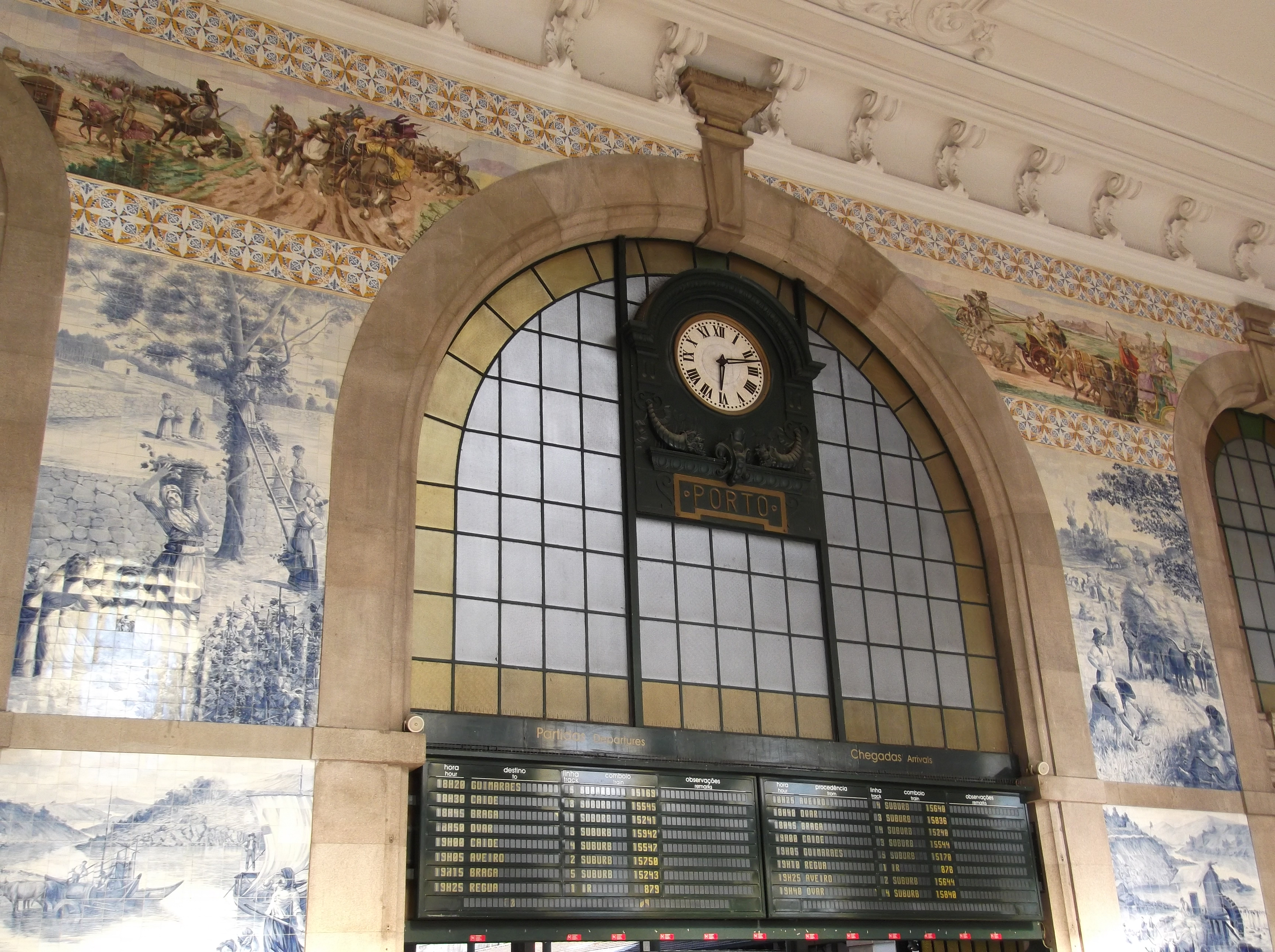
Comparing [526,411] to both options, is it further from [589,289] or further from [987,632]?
[987,632]

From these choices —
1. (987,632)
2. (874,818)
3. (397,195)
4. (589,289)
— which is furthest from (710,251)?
(874,818)

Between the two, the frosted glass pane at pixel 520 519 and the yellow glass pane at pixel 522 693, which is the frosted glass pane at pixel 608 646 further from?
the frosted glass pane at pixel 520 519

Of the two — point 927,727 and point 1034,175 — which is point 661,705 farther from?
point 1034,175

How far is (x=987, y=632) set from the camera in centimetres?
1284

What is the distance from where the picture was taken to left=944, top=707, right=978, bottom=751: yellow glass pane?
1216 cm

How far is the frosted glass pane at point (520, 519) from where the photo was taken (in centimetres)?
1080

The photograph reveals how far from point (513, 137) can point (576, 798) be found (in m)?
5.75

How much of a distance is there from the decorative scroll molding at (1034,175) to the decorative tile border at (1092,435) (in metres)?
2.31

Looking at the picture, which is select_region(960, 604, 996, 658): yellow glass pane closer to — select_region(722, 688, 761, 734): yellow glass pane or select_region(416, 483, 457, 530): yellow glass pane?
select_region(722, 688, 761, 734): yellow glass pane

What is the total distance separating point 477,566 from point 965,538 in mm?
5208

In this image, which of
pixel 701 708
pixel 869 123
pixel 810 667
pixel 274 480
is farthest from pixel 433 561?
pixel 869 123

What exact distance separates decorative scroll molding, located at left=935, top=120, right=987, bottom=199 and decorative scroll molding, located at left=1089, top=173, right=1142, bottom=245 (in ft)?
5.76

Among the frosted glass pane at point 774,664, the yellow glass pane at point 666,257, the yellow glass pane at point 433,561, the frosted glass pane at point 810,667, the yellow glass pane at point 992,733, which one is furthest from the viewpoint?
the yellow glass pane at point 666,257

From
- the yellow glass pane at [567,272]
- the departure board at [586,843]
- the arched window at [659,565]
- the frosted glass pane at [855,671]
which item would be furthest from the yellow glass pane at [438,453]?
the frosted glass pane at [855,671]
